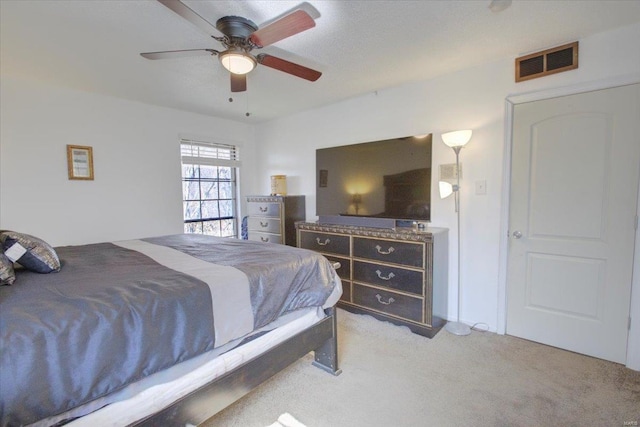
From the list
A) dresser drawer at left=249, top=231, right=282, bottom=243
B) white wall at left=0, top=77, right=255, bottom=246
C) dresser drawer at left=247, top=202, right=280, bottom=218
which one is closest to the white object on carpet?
dresser drawer at left=249, top=231, right=282, bottom=243

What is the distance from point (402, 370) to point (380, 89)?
2.76 meters

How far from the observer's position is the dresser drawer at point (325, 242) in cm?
320

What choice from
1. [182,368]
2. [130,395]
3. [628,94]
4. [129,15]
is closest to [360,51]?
[129,15]

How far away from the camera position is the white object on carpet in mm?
1684

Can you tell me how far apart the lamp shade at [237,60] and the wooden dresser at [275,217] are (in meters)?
2.03

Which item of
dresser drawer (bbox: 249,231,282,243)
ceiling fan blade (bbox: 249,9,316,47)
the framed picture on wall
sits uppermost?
ceiling fan blade (bbox: 249,9,316,47)

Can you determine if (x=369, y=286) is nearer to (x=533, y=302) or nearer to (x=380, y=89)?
(x=533, y=302)

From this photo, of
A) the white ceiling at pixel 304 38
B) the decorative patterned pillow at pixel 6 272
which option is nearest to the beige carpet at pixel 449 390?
the decorative patterned pillow at pixel 6 272

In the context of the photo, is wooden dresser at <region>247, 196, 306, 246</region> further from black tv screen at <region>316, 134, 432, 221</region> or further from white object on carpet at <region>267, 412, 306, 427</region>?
white object on carpet at <region>267, 412, 306, 427</region>

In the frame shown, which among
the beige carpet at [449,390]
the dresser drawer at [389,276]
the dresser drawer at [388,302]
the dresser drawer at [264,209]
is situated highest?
the dresser drawer at [264,209]

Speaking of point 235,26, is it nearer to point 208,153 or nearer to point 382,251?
point 382,251

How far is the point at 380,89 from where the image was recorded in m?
3.34

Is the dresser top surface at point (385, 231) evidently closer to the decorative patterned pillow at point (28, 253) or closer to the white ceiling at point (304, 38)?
the white ceiling at point (304, 38)

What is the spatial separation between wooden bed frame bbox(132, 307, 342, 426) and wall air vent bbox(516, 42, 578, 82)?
2.48 metres
